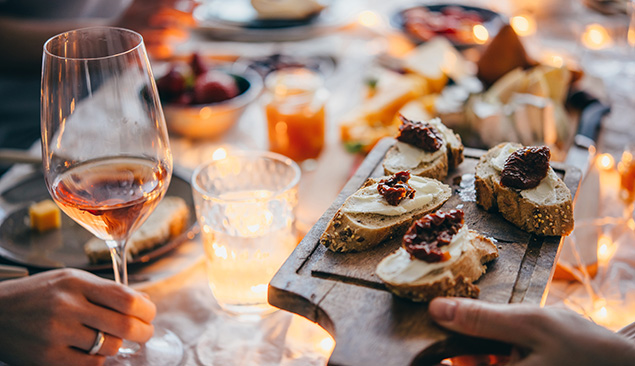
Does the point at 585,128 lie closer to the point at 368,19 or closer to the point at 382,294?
the point at 382,294

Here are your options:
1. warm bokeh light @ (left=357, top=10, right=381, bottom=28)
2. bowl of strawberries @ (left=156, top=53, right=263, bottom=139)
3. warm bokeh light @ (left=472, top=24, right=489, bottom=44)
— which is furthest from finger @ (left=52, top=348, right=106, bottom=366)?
warm bokeh light @ (left=357, top=10, right=381, bottom=28)

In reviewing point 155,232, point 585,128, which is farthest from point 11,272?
point 585,128

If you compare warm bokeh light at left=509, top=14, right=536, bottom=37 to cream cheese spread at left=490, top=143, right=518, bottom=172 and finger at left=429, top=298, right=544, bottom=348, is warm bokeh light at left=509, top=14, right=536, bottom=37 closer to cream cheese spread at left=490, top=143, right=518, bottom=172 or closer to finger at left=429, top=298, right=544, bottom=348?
cream cheese spread at left=490, top=143, right=518, bottom=172

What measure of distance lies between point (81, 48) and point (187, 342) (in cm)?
53

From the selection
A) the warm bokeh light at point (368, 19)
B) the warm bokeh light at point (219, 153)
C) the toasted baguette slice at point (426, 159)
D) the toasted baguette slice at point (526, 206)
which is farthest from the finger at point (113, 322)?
the warm bokeh light at point (368, 19)

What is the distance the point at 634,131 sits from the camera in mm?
1638

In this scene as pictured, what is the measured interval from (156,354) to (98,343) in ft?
0.38

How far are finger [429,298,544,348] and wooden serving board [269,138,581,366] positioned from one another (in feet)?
0.06

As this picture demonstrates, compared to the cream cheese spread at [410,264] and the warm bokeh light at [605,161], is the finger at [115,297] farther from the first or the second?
the warm bokeh light at [605,161]

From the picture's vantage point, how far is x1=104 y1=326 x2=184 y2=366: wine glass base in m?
0.94

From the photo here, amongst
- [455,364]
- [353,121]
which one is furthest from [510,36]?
[455,364]

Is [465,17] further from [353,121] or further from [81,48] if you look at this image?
[81,48]

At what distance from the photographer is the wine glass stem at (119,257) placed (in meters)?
0.88

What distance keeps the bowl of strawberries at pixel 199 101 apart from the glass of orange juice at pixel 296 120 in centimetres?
12
